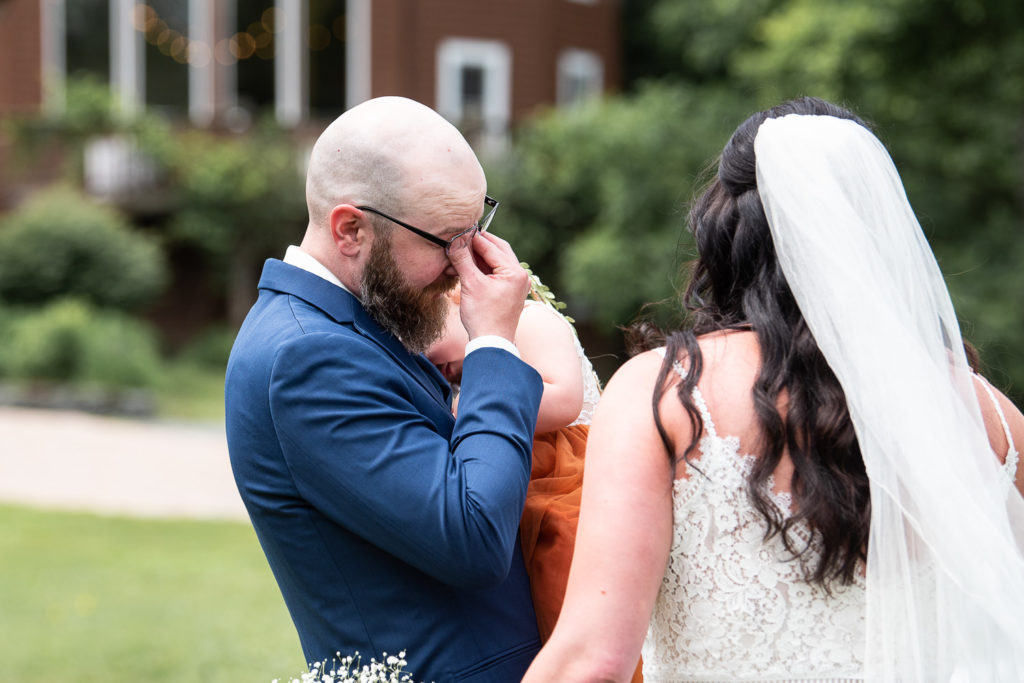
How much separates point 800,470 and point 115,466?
35.8ft

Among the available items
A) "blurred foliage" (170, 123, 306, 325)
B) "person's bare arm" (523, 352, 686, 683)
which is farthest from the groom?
"blurred foliage" (170, 123, 306, 325)

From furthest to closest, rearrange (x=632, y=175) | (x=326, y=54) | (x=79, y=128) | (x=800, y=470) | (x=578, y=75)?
(x=578, y=75), (x=326, y=54), (x=79, y=128), (x=632, y=175), (x=800, y=470)

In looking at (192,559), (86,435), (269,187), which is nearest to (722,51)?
(269,187)

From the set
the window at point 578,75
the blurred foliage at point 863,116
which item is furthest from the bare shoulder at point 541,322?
the window at point 578,75

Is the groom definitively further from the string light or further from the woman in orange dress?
the string light

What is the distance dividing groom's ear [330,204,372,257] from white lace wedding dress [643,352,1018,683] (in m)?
0.70

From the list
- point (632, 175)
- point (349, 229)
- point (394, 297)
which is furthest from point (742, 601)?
point (632, 175)

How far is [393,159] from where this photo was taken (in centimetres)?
218

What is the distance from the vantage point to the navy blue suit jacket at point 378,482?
2.00m

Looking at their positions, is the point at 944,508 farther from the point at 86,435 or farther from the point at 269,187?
the point at 269,187

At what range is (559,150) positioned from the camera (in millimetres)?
18750

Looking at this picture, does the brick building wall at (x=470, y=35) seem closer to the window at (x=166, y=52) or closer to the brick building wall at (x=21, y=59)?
the window at (x=166, y=52)

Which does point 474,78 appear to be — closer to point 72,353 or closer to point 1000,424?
point 72,353

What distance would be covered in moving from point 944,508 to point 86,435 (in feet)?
40.8
